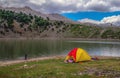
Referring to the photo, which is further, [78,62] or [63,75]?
[78,62]

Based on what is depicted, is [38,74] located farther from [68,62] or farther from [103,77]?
[68,62]

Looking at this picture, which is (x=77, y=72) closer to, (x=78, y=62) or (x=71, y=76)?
(x=71, y=76)

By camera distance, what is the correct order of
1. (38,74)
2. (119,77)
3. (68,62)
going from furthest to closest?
(68,62) → (38,74) → (119,77)

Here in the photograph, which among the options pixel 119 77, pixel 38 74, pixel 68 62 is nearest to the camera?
pixel 119 77

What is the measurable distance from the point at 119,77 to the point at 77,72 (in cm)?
577

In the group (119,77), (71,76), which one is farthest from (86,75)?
(119,77)

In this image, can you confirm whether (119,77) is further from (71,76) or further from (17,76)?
(17,76)

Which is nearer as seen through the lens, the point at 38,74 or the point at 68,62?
the point at 38,74

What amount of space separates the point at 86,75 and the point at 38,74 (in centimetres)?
582

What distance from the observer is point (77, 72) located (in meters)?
31.0

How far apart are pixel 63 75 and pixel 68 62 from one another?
43.3 feet

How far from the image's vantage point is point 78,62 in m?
42.8

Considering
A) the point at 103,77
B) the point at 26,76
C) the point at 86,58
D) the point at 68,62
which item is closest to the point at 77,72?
the point at 103,77

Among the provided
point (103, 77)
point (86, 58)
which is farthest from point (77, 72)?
point (86, 58)
